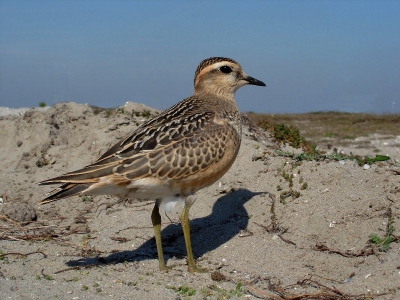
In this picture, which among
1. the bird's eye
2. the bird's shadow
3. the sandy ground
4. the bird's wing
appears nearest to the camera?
the sandy ground

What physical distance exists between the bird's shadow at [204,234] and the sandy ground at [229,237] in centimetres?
2

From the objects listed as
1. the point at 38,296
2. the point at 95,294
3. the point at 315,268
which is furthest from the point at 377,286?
the point at 38,296

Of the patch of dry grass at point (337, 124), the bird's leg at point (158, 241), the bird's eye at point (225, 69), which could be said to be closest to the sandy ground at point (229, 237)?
the bird's leg at point (158, 241)

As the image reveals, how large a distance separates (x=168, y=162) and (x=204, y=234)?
200cm

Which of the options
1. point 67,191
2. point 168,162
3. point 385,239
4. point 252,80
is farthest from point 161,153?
point 385,239

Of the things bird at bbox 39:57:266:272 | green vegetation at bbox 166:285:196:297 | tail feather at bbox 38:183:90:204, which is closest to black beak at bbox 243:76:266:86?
bird at bbox 39:57:266:272

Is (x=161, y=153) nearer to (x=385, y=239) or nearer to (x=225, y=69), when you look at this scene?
(x=225, y=69)

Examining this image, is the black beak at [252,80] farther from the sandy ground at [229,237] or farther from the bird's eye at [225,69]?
the sandy ground at [229,237]

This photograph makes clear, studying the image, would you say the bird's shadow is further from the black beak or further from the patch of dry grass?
the patch of dry grass

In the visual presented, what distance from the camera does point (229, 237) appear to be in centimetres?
802

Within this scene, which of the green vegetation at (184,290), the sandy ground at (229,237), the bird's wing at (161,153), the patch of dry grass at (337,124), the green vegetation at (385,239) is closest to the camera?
the green vegetation at (184,290)

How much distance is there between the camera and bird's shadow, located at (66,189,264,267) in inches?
296

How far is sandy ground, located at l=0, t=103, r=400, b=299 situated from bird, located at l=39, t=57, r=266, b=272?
737 mm

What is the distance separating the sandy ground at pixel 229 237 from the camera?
631cm
